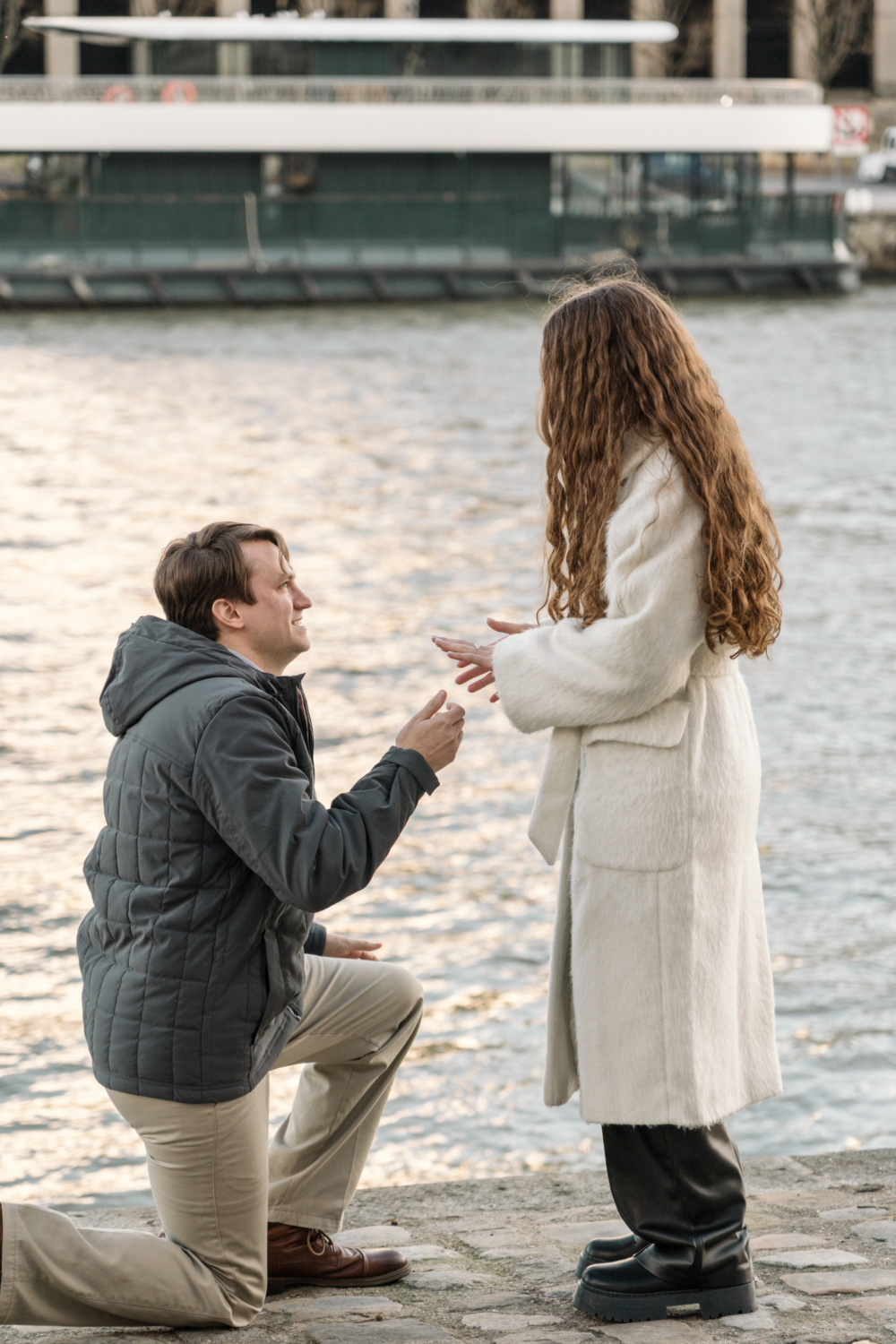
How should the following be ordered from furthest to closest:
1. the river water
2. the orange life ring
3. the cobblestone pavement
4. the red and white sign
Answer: the red and white sign → the orange life ring → the river water → the cobblestone pavement

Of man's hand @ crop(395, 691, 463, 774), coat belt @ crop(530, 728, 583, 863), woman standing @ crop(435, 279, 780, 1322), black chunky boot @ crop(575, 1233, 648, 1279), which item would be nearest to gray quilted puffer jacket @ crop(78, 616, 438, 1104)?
man's hand @ crop(395, 691, 463, 774)

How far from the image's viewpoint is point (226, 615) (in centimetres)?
314

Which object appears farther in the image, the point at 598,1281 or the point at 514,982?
the point at 514,982

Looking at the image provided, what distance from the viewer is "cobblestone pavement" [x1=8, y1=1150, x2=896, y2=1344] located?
312cm

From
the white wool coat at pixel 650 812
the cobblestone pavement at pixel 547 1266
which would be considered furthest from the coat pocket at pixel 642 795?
the cobblestone pavement at pixel 547 1266

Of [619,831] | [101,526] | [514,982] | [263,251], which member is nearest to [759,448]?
[101,526]

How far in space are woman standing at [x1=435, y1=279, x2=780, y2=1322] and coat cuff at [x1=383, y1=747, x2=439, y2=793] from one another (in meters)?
0.21

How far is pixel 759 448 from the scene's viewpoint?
20.5 m

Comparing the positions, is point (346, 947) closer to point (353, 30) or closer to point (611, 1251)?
point (611, 1251)

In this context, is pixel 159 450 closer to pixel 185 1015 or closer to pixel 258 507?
pixel 258 507

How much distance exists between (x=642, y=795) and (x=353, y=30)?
41.6 metres

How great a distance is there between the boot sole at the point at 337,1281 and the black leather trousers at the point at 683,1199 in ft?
1.78

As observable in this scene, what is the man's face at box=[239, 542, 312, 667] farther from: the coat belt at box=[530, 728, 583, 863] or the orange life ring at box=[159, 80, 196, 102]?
the orange life ring at box=[159, 80, 196, 102]

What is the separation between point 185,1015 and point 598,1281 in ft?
3.06
